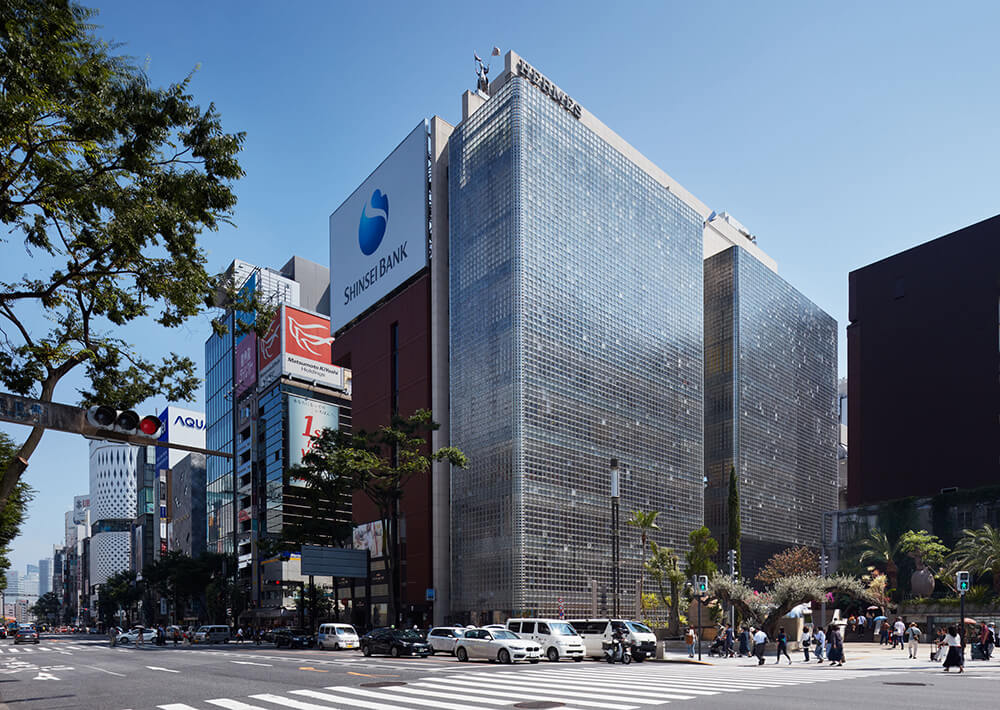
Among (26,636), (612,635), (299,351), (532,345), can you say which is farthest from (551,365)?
(26,636)

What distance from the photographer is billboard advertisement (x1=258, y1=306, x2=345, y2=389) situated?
104438 mm

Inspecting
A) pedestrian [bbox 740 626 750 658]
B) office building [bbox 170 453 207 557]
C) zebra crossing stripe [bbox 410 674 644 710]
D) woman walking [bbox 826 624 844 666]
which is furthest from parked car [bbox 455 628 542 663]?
office building [bbox 170 453 207 557]

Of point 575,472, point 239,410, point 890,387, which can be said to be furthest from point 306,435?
point 890,387

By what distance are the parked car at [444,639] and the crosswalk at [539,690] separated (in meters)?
12.0

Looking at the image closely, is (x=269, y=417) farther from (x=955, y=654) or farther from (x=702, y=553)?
(x=955, y=654)

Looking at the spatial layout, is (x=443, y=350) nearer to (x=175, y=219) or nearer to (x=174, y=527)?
(x=175, y=219)

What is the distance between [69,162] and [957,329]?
258ft

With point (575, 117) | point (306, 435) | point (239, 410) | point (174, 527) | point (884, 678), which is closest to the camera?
point (884, 678)

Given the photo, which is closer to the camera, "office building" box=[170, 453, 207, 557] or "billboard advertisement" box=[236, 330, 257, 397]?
"billboard advertisement" box=[236, 330, 257, 397]

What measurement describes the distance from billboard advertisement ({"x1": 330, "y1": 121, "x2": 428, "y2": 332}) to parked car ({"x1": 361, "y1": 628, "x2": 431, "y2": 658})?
121 ft

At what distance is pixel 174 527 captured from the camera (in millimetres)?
173000

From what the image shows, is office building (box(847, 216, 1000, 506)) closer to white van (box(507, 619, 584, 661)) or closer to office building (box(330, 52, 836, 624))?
office building (box(330, 52, 836, 624))

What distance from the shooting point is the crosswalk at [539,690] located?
60.7ft

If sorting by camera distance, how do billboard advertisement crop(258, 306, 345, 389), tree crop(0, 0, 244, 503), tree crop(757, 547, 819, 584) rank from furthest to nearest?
1. billboard advertisement crop(258, 306, 345, 389)
2. tree crop(757, 547, 819, 584)
3. tree crop(0, 0, 244, 503)
